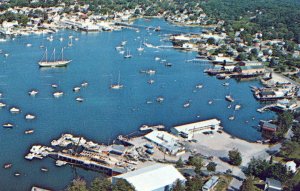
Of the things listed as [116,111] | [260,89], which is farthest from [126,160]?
[260,89]

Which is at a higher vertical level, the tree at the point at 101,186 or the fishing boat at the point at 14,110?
the tree at the point at 101,186

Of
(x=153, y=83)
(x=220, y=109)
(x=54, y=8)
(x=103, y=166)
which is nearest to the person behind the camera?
(x=103, y=166)

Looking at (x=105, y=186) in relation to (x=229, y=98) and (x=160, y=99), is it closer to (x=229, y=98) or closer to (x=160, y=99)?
(x=160, y=99)

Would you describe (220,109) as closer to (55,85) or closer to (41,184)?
(55,85)

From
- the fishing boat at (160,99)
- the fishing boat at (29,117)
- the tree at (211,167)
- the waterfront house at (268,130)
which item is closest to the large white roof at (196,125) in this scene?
the waterfront house at (268,130)

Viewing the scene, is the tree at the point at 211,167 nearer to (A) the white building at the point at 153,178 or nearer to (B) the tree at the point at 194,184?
(A) the white building at the point at 153,178

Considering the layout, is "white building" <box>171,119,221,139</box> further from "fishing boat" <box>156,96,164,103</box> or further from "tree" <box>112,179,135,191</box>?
"tree" <box>112,179,135,191</box>

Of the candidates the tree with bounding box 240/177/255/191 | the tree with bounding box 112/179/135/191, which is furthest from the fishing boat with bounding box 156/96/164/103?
the tree with bounding box 112/179/135/191
